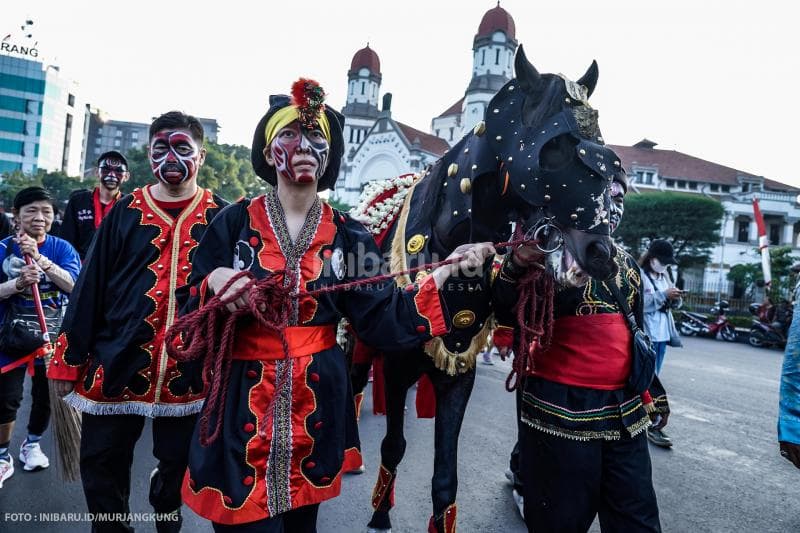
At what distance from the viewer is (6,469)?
3580 mm

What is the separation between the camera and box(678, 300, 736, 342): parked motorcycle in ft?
54.5

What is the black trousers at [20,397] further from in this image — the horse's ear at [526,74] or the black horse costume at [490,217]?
the horse's ear at [526,74]

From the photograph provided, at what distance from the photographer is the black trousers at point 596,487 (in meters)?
2.19

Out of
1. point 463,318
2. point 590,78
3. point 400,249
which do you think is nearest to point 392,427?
point 463,318

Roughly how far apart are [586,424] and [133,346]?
2136mm

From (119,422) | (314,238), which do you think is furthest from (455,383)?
(119,422)

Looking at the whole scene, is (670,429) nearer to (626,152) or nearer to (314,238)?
(314,238)

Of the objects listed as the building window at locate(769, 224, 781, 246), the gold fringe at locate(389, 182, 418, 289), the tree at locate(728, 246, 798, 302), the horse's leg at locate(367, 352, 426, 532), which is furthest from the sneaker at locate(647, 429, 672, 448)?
the building window at locate(769, 224, 781, 246)

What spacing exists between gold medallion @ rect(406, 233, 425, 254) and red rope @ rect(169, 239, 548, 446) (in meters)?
0.90

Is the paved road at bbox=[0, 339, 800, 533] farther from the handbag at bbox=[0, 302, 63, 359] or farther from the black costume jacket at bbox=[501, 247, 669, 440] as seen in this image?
the black costume jacket at bbox=[501, 247, 669, 440]

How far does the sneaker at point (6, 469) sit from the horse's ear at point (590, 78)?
14.2 ft

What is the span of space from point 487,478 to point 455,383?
74.5 inches

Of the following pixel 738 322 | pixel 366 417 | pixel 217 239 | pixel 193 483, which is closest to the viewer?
pixel 193 483

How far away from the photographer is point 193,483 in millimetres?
1800
